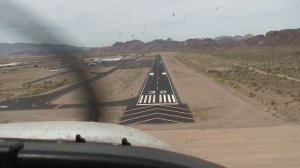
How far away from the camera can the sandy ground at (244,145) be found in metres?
16.4

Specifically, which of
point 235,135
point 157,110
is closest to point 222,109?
point 157,110

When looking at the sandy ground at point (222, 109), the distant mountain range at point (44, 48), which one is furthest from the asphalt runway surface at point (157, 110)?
the distant mountain range at point (44, 48)

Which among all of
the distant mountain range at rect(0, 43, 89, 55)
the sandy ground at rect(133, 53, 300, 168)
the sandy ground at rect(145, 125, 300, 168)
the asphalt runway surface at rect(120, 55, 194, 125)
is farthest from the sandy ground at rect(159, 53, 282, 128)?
the distant mountain range at rect(0, 43, 89, 55)

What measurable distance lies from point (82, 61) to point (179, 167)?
5.44ft

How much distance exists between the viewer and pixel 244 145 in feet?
65.0

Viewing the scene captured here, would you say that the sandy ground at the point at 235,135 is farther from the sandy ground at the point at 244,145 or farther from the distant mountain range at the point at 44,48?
the distant mountain range at the point at 44,48

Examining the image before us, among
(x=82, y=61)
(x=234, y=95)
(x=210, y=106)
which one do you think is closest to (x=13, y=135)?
(x=82, y=61)

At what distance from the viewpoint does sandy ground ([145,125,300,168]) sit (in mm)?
16438

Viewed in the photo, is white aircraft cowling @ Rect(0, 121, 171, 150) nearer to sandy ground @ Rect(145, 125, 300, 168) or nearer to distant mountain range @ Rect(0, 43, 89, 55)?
distant mountain range @ Rect(0, 43, 89, 55)

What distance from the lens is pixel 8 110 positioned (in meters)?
38.2

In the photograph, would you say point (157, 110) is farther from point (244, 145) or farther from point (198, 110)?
point (244, 145)

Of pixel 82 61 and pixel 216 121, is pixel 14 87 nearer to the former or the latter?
pixel 216 121

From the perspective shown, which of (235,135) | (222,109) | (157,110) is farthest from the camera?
(157,110)

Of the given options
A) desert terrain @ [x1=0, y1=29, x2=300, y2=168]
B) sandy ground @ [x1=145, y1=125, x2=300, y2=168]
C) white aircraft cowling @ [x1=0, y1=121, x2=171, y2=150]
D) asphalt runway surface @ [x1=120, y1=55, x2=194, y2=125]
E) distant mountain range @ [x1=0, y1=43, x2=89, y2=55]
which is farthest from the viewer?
asphalt runway surface @ [x1=120, y1=55, x2=194, y2=125]
